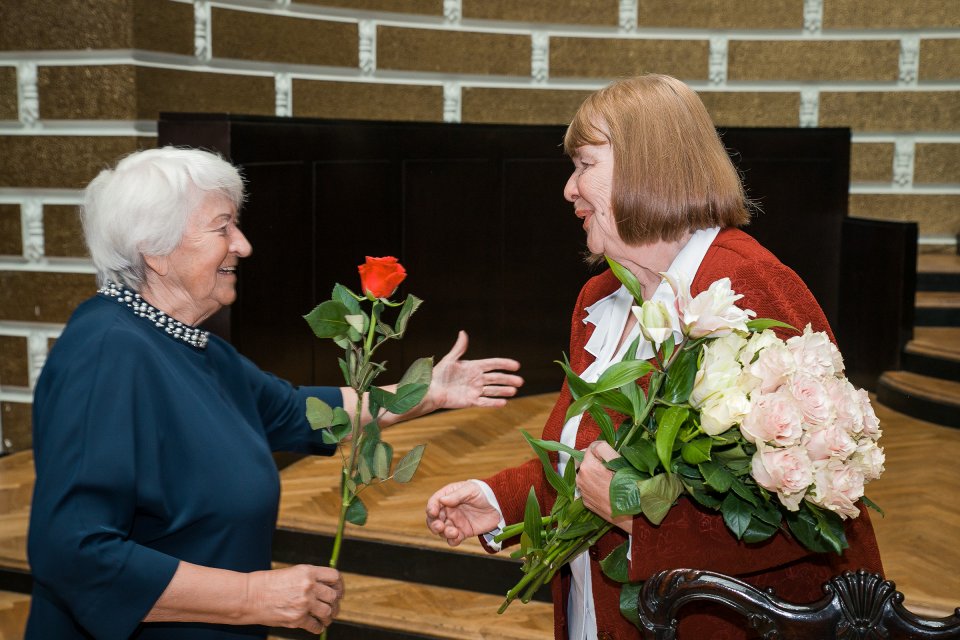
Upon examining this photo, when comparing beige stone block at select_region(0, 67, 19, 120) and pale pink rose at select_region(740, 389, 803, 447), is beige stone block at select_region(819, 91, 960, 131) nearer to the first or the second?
beige stone block at select_region(0, 67, 19, 120)

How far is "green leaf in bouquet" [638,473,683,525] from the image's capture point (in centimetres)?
133

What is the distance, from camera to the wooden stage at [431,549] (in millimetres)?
3270

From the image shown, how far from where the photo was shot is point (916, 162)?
654 centimetres

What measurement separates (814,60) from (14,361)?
15.9 feet

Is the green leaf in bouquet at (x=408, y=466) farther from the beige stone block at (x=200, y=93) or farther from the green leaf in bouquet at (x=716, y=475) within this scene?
the beige stone block at (x=200, y=93)

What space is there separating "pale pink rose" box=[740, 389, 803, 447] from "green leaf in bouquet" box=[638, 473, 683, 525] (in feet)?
0.45

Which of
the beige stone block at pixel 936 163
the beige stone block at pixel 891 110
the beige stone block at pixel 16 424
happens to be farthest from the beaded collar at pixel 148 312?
the beige stone block at pixel 936 163

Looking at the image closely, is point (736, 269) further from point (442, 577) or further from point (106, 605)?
point (442, 577)

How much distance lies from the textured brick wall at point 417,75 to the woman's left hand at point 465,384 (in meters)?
2.41

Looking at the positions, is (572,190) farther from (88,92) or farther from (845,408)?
(88,92)

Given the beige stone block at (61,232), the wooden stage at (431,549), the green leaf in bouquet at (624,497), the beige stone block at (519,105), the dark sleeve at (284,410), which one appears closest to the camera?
the green leaf in bouquet at (624,497)

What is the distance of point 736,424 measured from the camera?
1.29 m

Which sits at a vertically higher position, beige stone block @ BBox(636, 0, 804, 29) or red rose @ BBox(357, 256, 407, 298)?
beige stone block @ BBox(636, 0, 804, 29)

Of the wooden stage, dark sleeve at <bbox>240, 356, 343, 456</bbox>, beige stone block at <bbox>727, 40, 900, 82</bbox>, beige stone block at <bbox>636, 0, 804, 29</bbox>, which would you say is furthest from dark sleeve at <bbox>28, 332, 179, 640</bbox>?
beige stone block at <bbox>727, 40, 900, 82</bbox>
